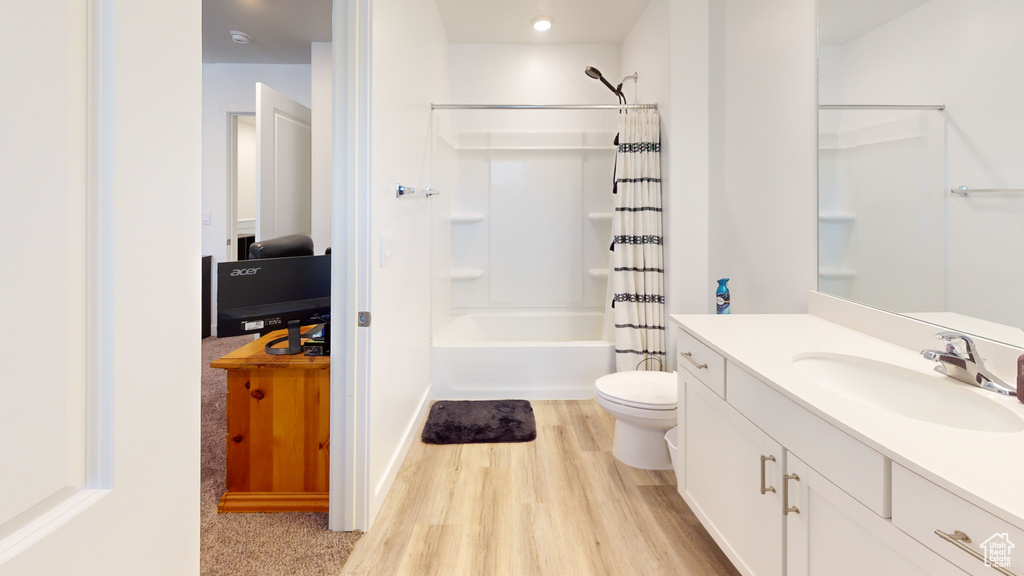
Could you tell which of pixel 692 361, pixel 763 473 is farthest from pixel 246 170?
pixel 763 473

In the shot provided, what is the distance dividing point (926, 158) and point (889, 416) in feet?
2.61

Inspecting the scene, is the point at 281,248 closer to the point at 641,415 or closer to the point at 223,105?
the point at 641,415

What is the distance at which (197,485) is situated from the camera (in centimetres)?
62

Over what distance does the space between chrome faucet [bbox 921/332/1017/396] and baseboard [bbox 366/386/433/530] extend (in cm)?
181

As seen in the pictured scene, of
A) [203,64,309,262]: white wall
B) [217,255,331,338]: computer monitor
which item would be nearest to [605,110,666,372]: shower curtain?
[217,255,331,338]: computer monitor

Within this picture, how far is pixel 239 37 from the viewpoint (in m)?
3.73

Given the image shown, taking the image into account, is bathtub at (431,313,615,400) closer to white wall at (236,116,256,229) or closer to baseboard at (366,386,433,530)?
baseboard at (366,386,433,530)

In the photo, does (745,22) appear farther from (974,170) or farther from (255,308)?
(255,308)

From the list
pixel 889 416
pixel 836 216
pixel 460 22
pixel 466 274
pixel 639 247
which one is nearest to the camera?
pixel 889 416

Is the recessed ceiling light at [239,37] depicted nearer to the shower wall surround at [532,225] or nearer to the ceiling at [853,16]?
the shower wall surround at [532,225]

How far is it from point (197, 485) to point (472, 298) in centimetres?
352

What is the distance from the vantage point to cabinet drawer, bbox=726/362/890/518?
0.92 m

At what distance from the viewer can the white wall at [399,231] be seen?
1.96 meters

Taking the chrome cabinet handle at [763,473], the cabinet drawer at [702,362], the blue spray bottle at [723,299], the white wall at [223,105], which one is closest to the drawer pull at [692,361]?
A: the cabinet drawer at [702,362]
